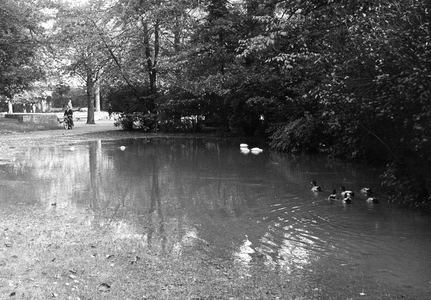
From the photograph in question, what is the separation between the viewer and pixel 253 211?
7648 mm

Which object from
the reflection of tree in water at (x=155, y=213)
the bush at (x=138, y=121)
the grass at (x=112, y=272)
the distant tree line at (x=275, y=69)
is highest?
the distant tree line at (x=275, y=69)

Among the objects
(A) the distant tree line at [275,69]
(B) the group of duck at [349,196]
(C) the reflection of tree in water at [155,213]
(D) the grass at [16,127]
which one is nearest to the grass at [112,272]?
(C) the reflection of tree in water at [155,213]

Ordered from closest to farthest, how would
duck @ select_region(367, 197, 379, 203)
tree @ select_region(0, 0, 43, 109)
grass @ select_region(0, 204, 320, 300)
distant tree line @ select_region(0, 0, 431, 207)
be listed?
grass @ select_region(0, 204, 320, 300)
distant tree line @ select_region(0, 0, 431, 207)
duck @ select_region(367, 197, 379, 203)
tree @ select_region(0, 0, 43, 109)

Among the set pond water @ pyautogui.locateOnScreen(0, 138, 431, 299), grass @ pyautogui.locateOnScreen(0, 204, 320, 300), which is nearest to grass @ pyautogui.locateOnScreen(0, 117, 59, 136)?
pond water @ pyautogui.locateOnScreen(0, 138, 431, 299)

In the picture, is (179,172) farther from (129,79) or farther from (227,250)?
(129,79)

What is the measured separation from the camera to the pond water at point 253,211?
5125mm

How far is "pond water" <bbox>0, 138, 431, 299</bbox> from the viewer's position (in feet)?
16.8

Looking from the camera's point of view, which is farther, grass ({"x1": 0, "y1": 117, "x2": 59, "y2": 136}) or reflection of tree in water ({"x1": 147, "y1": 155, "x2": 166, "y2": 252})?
grass ({"x1": 0, "y1": 117, "x2": 59, "y2": 136})

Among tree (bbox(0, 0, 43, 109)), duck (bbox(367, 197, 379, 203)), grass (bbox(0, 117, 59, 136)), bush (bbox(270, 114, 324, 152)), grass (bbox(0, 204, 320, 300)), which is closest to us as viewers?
grass (bbox(0, 204, 320, 300))

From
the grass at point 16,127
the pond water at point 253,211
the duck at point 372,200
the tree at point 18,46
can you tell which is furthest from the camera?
the grass at point 16,127

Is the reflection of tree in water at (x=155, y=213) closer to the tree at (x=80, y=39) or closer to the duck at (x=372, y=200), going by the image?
the duck at (x=372, y=200)

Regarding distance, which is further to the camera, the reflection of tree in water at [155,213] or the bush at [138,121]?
the bush at [138,121]

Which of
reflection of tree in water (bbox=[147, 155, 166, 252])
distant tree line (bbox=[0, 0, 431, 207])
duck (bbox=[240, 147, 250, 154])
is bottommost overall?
reflection of tree in water (bbox=[147, 155, 166, 252])

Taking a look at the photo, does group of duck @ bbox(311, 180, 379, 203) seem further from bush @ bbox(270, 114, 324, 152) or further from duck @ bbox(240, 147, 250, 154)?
duck @ bbox(240, 147, 250, 154)
